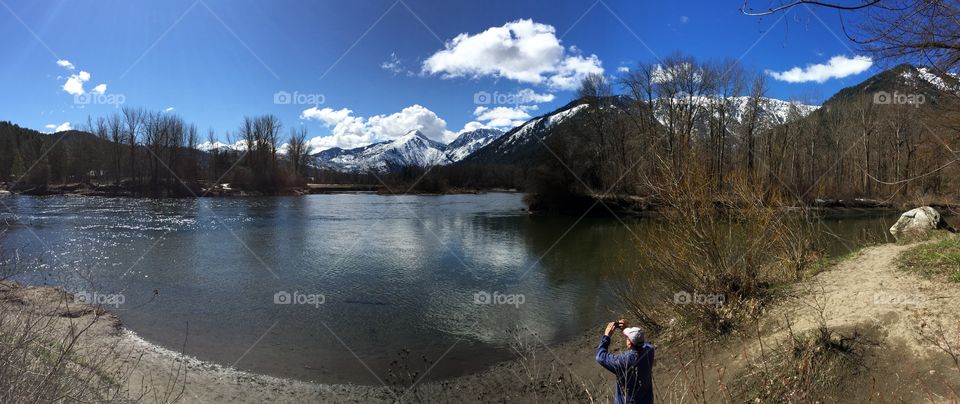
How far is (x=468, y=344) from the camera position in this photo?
35.2 feet

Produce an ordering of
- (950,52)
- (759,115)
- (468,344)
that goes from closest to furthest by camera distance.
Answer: (950,52) < (468,344) < (759,115)

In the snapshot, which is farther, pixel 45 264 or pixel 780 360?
pixel 45 264

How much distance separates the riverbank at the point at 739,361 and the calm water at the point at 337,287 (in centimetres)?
63

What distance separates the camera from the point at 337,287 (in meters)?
15.8

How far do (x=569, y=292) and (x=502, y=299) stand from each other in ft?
8.13

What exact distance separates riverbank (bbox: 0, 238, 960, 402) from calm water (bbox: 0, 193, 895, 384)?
0.63m

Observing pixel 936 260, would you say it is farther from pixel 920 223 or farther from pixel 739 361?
pixel 920 223

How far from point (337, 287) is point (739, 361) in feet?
40.9

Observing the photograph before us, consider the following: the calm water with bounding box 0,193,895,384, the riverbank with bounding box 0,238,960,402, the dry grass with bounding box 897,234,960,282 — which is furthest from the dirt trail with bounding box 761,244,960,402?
the calm water with bounding box 0,193,895,384

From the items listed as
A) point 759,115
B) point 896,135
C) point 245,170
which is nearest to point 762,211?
point 759,115

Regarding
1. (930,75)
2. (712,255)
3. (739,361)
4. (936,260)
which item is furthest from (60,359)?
(936,260)

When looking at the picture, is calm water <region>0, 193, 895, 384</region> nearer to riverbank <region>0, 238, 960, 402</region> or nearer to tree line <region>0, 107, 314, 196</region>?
riverbank <region>0, 238, 960, 402</region>

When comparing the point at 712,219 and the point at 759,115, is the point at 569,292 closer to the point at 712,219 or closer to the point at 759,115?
the point at 712,219

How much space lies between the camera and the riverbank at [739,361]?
5.72 m
